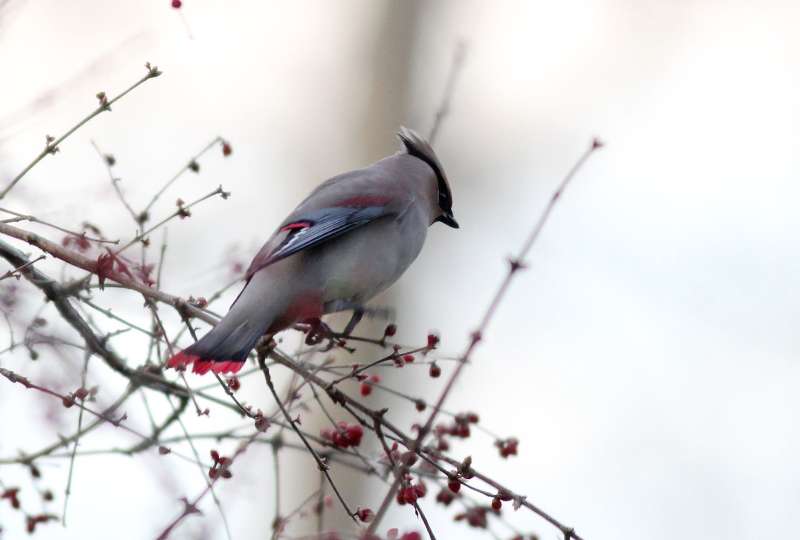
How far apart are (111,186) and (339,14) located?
4981mm

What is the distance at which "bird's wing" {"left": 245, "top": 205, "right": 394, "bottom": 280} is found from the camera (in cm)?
348

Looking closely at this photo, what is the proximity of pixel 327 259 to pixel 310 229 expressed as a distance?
102 mm

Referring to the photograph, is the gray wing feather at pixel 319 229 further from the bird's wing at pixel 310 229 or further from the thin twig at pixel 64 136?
the thin twig at pixel 64 136

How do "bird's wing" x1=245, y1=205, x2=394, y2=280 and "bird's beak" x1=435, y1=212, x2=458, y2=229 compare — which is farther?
"bird's beak" x1=435, y1=212, x2=458, y2=229

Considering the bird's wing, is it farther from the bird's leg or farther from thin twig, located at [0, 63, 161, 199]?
thin twig, located at [0, 63, 161, 199]

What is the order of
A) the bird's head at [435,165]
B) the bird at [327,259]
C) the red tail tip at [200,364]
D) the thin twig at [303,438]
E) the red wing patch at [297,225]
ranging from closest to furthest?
1. the thin twig at [303,438]
2. the red tail tip at [200,364]
3. the bird at [327,259]
4. the red wing patch at [297,225]
5. the bird's head at [435,165]

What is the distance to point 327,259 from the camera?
3.62 metres

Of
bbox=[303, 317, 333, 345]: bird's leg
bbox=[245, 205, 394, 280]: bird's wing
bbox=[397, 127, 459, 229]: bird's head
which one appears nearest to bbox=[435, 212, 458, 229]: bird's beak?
bbox=[397, 127, 459, 229]: bird's head

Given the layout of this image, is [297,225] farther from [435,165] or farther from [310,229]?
[435,165]

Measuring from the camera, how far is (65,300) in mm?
2973

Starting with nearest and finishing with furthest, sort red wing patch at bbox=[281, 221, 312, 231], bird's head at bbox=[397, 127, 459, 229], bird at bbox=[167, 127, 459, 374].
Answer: bird at bbox=[167, 127, 459, 374] < red wing patch at bbox=[281, 221, 312, 231] < bird's head at bbox=[397, 127, 459, 229]

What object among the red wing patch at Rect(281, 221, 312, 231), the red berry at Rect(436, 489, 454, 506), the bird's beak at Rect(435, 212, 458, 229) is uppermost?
the bird's beak at Rect(435, 212, 458, 229)

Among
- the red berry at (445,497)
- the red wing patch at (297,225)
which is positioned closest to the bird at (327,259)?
the red wing patch at (297,225)

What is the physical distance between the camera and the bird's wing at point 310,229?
3.48 meters
